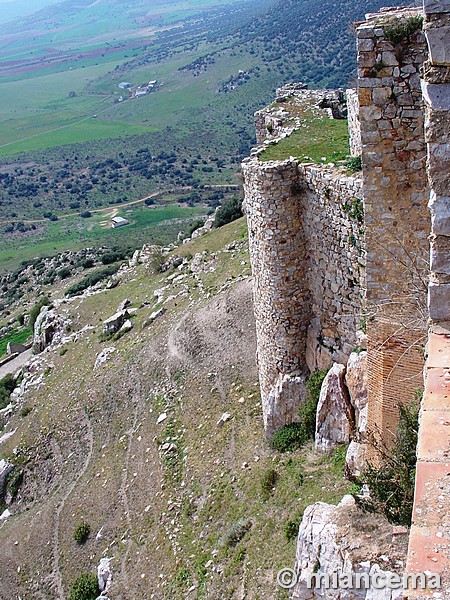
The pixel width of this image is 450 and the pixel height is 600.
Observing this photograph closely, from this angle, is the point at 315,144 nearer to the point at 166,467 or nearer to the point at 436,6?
the point at 436,6

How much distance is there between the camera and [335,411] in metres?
11.7

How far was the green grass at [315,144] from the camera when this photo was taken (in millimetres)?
12164

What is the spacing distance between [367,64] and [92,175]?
95569mm

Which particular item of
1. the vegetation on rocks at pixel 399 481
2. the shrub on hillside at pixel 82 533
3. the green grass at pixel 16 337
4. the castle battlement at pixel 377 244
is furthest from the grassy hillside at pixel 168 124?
the vegetation on rocks at pixel 399 481

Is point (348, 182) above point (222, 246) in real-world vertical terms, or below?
above

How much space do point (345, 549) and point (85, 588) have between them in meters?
9.92

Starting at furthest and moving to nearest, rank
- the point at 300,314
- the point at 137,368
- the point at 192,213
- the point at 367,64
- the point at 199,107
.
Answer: the point at 199,107
the point at 192,213
the point at 137,368
the point at 300,314
the point at 367,64

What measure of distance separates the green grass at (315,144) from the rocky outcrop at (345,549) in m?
6.58

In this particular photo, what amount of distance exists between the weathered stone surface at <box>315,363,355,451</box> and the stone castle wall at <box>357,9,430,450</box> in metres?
2.57

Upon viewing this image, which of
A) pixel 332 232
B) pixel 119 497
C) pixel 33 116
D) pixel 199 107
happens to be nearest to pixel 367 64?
pixel 332 232

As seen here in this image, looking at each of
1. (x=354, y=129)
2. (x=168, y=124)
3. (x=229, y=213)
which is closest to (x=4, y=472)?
(x=354, y=129)

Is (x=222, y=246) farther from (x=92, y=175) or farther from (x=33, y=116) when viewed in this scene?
(x=33, y=116)

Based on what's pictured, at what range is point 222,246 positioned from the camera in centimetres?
3052

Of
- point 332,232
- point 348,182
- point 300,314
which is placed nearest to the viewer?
point 348,182
